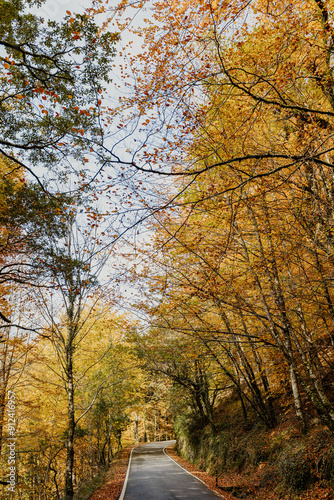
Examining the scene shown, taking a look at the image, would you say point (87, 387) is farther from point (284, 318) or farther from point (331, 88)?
point (331, 88)

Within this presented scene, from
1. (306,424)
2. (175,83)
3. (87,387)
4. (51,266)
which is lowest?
(306,424)

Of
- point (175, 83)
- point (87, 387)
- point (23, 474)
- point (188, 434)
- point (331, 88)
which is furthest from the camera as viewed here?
point (23, 474)

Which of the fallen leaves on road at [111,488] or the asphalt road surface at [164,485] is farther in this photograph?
the fallen leaves on road at [111,488]

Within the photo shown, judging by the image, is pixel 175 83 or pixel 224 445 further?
pixel 224 445

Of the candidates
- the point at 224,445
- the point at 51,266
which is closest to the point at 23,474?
the point at 224,445

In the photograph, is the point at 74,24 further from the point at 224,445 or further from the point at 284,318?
the point at 224,445

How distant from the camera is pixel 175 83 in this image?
4.21 m

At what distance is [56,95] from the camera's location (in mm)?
5023

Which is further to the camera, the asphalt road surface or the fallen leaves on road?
the fallen leaves on road

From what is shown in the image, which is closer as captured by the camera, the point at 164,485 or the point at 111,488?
the point at 164,485

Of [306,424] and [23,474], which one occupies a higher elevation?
[306,424]

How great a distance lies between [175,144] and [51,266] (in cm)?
408

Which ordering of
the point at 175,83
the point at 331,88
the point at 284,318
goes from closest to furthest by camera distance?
1. the point at 175,83
2. the point at 331,88
3. the point at 284,318

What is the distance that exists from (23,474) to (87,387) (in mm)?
11369
